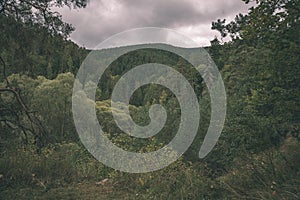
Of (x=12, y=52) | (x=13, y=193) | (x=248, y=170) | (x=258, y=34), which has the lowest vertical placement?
(x=13, y=193)

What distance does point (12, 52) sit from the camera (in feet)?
24.6

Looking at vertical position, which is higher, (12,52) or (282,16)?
(282,16)

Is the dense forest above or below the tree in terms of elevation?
below

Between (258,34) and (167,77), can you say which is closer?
(258,34)

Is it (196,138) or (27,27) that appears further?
(196,138)

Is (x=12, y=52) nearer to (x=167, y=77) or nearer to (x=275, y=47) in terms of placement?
(x=275, y=47)

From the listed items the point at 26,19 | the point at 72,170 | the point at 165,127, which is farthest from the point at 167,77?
the point at 26,19

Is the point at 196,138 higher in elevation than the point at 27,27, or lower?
lower

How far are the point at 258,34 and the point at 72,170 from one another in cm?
623

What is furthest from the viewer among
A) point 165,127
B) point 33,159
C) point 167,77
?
point 167,77

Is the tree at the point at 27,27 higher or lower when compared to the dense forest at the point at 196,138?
higher

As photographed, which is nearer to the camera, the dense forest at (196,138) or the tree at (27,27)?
the dense forest at (196,138)

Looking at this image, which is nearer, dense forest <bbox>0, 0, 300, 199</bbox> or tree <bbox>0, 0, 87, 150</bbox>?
dense forest <bbox>0, 0, 300, 199</bbox>

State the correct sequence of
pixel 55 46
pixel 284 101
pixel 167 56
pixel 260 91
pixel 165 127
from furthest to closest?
pixel 167 56
pixel 165 127
pixel 55 46
pixel 260 91
pixel 284 101
